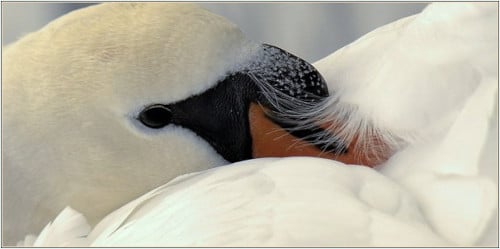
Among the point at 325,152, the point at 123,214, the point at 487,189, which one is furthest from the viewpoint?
the point at 325,152

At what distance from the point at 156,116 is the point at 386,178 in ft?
0.97

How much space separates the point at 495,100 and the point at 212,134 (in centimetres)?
34

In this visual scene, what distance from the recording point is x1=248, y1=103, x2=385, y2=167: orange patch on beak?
88 cm

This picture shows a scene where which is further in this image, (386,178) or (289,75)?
(289,75)

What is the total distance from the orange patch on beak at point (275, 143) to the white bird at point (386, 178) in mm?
19

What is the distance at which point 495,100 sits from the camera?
70 centimetres

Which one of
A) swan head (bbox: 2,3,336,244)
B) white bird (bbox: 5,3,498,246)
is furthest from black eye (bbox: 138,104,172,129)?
white bird (bbox: 5,3,498,246)

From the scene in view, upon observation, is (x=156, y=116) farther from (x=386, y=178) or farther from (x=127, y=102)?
(x=386, y=178)

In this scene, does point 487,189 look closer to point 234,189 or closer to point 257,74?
point 234,189

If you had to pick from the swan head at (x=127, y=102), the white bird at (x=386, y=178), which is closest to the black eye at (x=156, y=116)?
the swan head at (x=127, y=102)

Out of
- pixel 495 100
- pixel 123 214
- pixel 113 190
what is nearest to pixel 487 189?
pixel 495 100

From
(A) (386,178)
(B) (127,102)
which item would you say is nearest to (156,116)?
(B) (127,102)

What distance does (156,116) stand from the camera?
3.12ft

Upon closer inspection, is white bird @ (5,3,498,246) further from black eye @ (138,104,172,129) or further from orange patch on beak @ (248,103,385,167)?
black eye @ (138,104,172,129)
